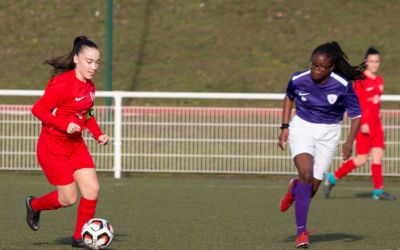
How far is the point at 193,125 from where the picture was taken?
16.1 meters

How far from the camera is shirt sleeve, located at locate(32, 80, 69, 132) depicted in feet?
27.1

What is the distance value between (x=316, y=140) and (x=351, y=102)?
0.44 m

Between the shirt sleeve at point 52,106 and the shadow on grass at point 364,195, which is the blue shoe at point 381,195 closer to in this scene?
the shadow on grass at point 364,195

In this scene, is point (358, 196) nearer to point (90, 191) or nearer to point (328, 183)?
point (328, 183)

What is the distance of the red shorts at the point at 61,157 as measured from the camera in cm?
848

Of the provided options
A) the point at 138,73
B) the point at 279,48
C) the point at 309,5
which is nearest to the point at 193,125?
the point at 138,73

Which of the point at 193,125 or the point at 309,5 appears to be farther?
the point at 309,5

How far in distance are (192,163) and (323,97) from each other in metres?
7.37

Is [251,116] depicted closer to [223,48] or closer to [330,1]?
[223,48]

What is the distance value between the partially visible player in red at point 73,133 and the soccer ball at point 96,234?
298mm

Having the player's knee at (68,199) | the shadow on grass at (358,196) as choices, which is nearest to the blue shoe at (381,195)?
the shadow on grass at (358,196)

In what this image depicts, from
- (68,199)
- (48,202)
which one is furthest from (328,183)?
(68,199)

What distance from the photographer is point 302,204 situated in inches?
355

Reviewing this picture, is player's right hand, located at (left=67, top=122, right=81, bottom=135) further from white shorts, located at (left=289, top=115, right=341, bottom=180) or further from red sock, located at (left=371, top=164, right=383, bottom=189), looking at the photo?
red sock, located at (left=371, top=164, right=383, bottom=189)
